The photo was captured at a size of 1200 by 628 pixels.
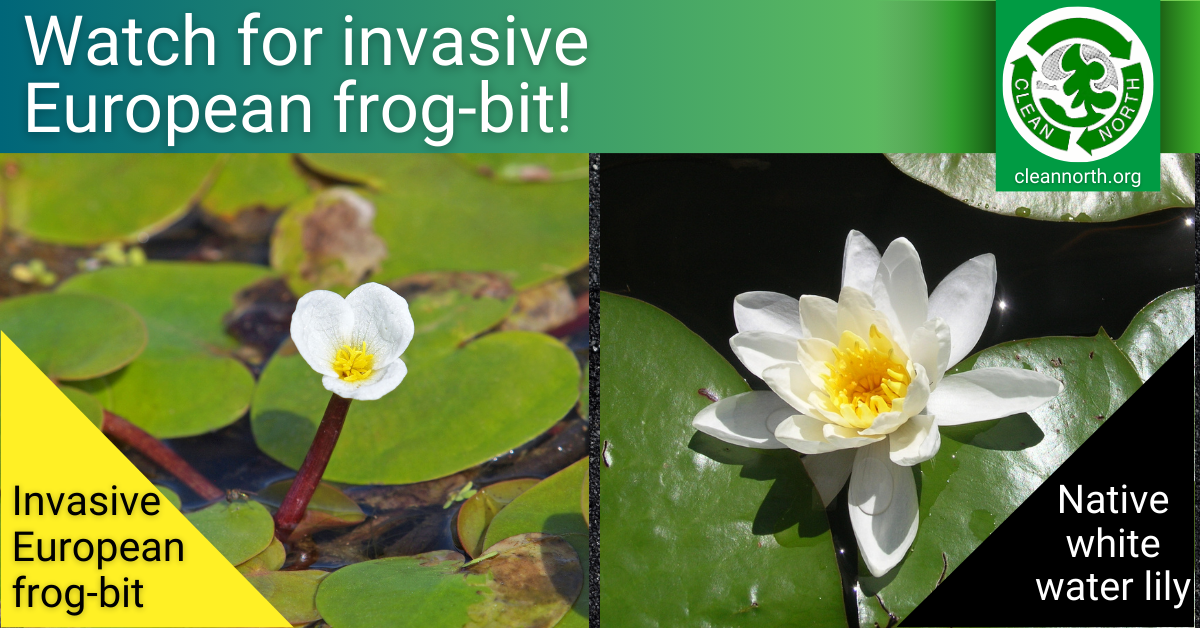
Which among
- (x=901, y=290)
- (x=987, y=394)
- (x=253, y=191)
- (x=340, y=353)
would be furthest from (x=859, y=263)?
(x=253, y=191)

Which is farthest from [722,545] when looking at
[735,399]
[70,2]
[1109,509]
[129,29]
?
[70,2]

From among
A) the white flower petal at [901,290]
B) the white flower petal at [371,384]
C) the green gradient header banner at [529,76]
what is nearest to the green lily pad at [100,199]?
the green gradient header banner at [529,76]

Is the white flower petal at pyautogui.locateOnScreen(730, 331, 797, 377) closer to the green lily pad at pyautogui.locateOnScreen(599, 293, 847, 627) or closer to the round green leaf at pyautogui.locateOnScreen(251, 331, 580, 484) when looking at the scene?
the green lily pad at pyautogui.locateOnScreen(599, 293, 847, 627)

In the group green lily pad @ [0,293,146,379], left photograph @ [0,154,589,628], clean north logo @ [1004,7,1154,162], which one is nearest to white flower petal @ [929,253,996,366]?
clean north logo @ [1004,7,1154,162]

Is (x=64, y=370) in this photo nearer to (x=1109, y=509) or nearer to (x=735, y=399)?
(x=735, y=399)

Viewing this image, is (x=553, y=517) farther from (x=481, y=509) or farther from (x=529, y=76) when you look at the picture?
(x=529, y=76)

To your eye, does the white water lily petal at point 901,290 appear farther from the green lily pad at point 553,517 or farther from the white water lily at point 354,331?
the white water lily at point 354,331
